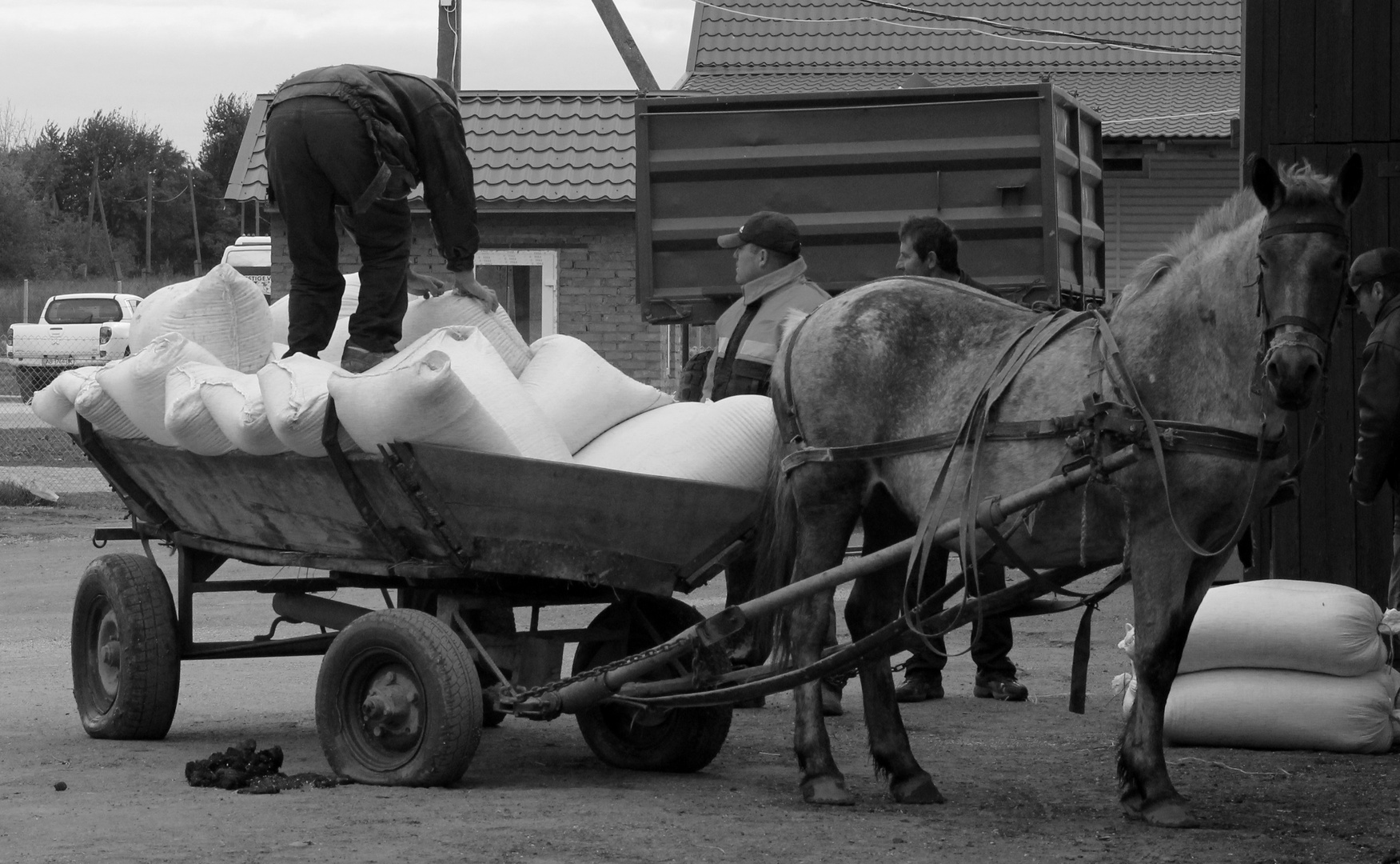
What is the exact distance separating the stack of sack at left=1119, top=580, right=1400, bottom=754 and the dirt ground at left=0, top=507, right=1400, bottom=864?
97mm

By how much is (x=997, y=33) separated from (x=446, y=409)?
62.8ft

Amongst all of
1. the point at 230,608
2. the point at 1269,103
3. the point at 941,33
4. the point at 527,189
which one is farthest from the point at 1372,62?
the point at 941,33

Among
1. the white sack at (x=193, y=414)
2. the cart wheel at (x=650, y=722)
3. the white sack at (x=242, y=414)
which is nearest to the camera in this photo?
the white sack at (x=242, y=414)

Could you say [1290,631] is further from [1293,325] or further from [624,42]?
[624,42]

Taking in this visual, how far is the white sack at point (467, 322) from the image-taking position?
6191 mm

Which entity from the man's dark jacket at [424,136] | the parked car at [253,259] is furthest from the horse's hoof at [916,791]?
the parked car at [253,259]

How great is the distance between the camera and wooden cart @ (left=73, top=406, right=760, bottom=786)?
17.4 ft

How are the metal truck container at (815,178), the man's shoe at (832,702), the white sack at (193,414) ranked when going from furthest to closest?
the metal truck container at (815,178)
the man's shoe at (832,702)
the white sack at (193,414)

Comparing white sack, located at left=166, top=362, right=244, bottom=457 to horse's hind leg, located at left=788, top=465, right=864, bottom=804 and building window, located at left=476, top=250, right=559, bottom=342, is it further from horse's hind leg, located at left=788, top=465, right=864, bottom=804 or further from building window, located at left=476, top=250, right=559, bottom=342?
building window, located at left=476, top=250, right=559, bottom=342

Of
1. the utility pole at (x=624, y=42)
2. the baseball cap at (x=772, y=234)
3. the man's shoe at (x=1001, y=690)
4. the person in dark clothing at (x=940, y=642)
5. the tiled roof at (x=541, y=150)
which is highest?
the utility pole at (x=624, y=42)

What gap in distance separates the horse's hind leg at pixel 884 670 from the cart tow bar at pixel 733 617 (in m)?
0.36

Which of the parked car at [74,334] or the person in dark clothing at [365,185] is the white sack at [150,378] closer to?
the person in dark clothing at [365,185]

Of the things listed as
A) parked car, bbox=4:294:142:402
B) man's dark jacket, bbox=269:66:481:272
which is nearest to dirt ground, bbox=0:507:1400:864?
man's dark jacket, bbox=269:66:481:272

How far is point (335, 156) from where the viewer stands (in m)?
6.12
